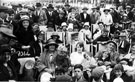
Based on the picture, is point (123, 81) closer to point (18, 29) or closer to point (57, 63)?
point (57, 63)

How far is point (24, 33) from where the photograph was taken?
262 inches

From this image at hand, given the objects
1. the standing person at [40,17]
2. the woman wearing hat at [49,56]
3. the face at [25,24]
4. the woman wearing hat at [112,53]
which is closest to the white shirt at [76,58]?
the woman wearing hat at [112,53]

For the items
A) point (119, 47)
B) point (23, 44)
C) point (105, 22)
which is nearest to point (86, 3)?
point (105, 22)

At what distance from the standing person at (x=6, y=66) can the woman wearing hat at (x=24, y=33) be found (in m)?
0.80

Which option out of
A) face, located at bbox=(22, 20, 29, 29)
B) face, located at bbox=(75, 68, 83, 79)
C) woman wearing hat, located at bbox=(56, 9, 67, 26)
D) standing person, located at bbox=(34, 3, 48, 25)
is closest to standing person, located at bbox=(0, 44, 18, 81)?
face, located at bbox=(22, 20, 29, 29)

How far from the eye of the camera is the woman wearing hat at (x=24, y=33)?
6.65 meters

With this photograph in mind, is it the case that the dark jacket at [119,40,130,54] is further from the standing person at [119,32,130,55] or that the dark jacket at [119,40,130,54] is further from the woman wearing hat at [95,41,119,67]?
the woman wearing hat at [95,41,119,67]

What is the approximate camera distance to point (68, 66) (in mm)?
6637

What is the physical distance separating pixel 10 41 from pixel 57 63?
45.0 inches

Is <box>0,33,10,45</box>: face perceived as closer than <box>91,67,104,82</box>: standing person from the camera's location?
No

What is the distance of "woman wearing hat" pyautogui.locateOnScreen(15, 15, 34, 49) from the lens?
6.65 metres

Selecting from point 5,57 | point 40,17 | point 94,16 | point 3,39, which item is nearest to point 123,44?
point 94,16

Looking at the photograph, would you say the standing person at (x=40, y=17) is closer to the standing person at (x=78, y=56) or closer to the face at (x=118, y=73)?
the standing person at (x=78, y=56)

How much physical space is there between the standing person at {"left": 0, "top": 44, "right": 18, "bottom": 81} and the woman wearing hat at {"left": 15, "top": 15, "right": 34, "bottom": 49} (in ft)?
2.62
